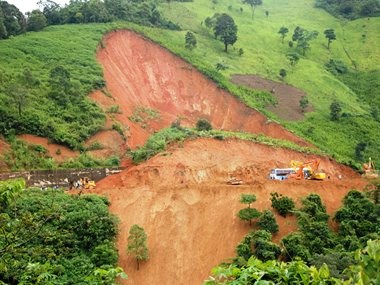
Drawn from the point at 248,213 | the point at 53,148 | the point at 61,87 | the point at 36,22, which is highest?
the point at 36,22

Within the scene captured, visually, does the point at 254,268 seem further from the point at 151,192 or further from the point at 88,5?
the point at 88,5

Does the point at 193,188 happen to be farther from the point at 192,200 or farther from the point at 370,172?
the point at 370,172

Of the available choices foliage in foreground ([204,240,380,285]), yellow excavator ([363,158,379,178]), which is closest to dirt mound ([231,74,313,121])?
yellow excavator ([363,158,379,178])

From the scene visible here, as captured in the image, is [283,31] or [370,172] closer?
[370,172]

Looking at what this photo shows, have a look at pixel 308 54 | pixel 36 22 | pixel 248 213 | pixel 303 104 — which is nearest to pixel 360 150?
pixel 303 104

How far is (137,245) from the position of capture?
2383 cm

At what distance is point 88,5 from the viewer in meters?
56.2

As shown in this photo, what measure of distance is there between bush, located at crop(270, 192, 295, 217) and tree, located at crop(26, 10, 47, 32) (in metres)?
35.6

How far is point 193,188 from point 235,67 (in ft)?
95.6

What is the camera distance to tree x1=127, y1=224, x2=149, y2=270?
23812 millimetres

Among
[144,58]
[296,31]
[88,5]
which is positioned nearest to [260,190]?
[144,58]

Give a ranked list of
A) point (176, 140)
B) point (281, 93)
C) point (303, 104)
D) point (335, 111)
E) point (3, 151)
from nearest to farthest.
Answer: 1. point (3, 151)
2. point (176, 140)
3. point (335, 111)
4. point (303, 104)
5. point (281, 93)

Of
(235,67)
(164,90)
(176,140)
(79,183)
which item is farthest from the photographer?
(235,67)

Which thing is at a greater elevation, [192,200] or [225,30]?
[225,30]
